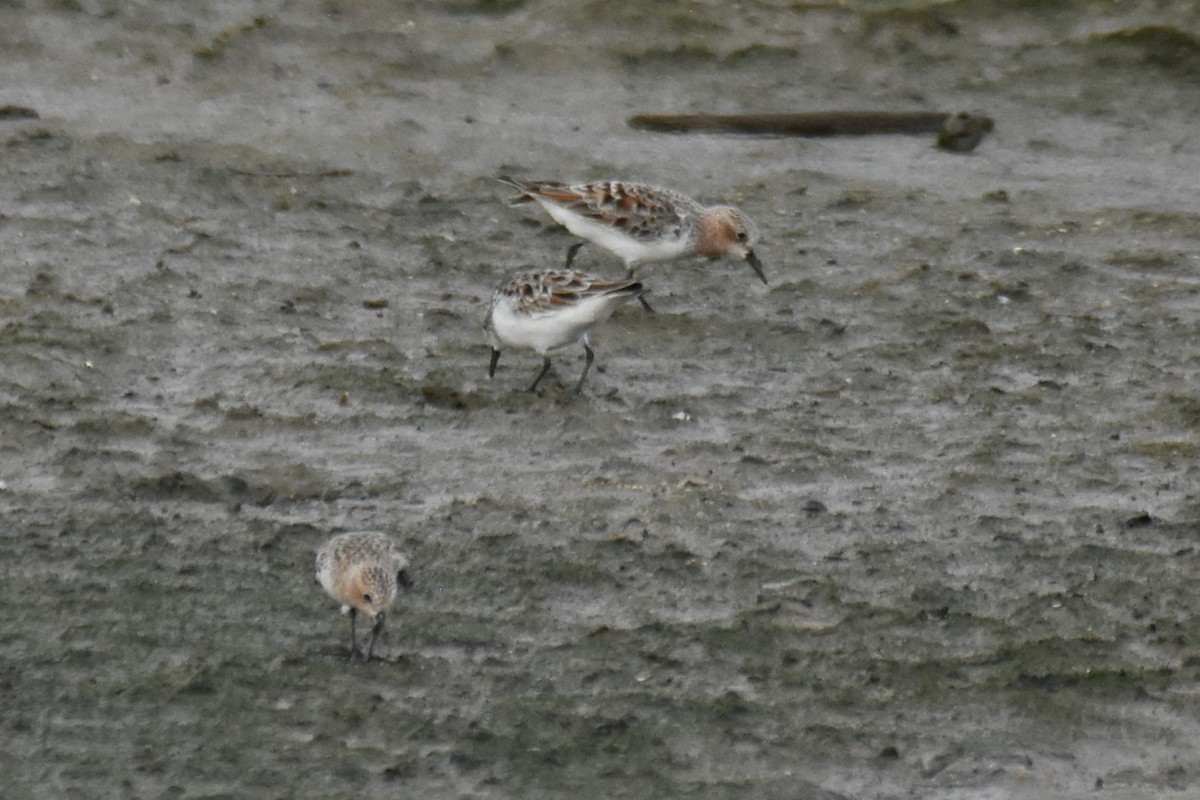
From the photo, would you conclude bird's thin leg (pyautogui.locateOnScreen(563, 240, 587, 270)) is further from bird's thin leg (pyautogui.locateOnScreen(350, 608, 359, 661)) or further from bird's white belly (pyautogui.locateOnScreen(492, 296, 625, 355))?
bird's thin leg (pyautogui.locateOnScreen(350, 608, 359, 661))

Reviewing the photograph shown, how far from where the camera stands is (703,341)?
8.96 meters

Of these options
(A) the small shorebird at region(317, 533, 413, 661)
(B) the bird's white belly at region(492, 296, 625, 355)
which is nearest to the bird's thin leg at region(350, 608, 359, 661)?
(A) the small shorebird at region(317, 533, 413, 661)

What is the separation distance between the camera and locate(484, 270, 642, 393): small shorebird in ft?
26.4

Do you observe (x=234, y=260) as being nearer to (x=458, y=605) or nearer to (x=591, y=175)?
(x=591, y=175)

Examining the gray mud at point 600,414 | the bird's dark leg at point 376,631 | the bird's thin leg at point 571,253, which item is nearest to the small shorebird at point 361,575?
the bird's dark leg at point 376,631

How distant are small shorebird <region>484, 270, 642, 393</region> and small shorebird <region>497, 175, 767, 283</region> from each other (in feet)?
3.85

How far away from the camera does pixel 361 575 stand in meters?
5.98

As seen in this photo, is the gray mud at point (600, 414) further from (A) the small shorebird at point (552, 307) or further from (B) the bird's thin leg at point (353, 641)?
(A) the small shorebird at point (552, 307)

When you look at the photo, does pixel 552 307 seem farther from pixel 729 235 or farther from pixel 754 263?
pixel 754 263

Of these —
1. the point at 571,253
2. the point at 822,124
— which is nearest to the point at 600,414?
the point at 571,253

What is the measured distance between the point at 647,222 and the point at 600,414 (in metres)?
1.62

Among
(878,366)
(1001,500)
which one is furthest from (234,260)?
(1001,500)

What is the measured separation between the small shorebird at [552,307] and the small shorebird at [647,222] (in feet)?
3.85

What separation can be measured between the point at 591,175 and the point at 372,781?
235 inches
